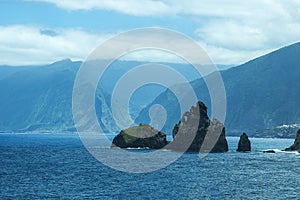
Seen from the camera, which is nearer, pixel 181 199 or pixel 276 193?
pixel 181 199

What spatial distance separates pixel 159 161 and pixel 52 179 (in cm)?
5265

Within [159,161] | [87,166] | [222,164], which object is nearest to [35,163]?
[87,166]

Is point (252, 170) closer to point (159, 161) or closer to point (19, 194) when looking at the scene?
point (159, 161)

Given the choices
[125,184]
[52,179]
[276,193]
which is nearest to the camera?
[276,193]

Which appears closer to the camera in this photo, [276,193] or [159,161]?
[276,193]

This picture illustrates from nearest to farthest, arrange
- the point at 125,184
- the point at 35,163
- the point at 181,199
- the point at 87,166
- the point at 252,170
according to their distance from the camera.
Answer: the point at 181,199 → the point at 125,184 → the point at 252,170 → the point at 87,166 → the point at 35,163

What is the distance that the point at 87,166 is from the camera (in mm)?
141750

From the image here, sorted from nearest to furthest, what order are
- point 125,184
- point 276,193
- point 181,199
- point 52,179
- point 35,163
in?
point 181,199, point 276,193, point 125,184, point 52,179, point 35,163

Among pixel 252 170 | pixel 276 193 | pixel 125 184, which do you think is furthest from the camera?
pixel 252 170

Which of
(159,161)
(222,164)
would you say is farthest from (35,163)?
(222,164)

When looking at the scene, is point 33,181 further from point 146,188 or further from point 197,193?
point 197,193

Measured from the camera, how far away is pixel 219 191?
9350cm

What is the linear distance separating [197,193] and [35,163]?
76.3 meters

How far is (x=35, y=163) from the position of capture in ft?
498
